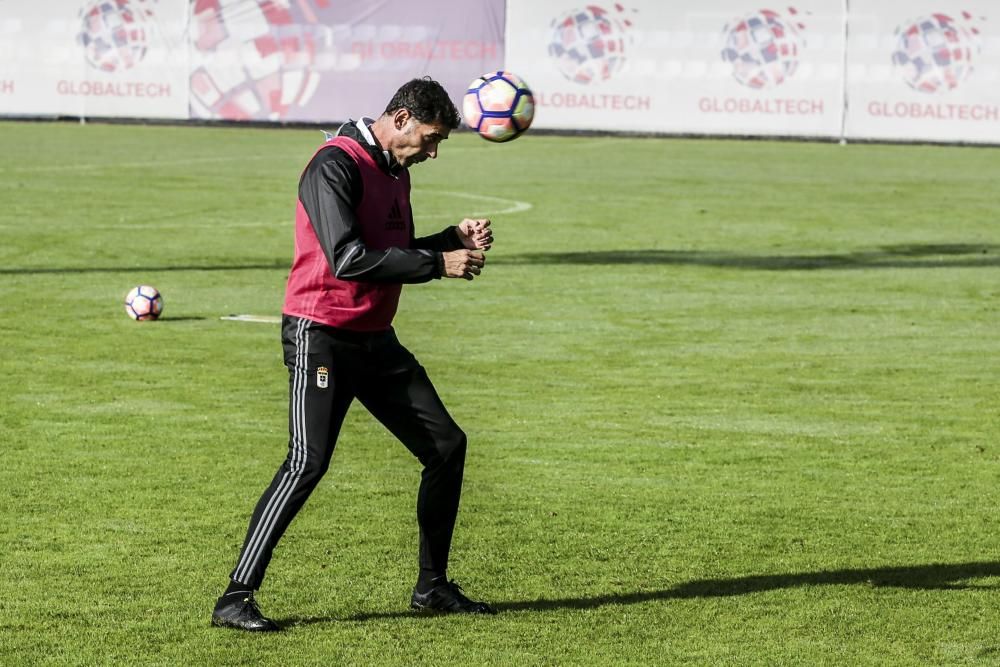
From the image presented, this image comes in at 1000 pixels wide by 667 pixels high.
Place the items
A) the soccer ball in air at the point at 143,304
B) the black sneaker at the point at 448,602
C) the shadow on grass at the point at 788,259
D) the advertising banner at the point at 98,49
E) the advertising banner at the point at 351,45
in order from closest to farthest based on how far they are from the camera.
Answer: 1. the black sneaker at the point at 448,602
2. the soccer ball in air at the point at 143,304
3. the shadow on grass at the point at 788,259
4. the advertising banner at the point at 351,45
5. the advertising banner at the point at 98,49

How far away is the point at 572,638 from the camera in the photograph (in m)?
7.20

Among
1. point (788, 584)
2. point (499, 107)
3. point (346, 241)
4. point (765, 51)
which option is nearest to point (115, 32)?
point (765, 51)

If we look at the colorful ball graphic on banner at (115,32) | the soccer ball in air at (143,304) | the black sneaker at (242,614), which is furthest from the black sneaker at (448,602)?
the colorful ball graphic on banner at (115,32)

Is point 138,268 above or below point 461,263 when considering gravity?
below

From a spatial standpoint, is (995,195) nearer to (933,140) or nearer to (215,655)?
(933,140)

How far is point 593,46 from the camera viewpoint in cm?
4444

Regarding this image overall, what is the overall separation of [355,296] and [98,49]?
1629 inches

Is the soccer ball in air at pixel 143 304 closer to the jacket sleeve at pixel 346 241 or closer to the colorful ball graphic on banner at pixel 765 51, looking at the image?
the jacket sleeve at pixel 346 241

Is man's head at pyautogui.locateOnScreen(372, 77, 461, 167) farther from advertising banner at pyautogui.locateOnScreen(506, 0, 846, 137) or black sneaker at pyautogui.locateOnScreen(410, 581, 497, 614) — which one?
advertising banner at pyautogui.locateOnScreen(506, 0, 846, 137)

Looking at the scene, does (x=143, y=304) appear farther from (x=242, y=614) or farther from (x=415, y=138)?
(x=415, y=138)

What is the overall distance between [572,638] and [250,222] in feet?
61.8

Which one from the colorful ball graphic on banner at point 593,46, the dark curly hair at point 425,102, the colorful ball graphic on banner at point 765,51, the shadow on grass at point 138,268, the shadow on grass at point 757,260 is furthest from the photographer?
the colorful ball graphic on banner at point 593,46

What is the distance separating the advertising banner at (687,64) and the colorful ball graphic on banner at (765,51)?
0.08ft

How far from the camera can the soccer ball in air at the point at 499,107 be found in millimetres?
8797
